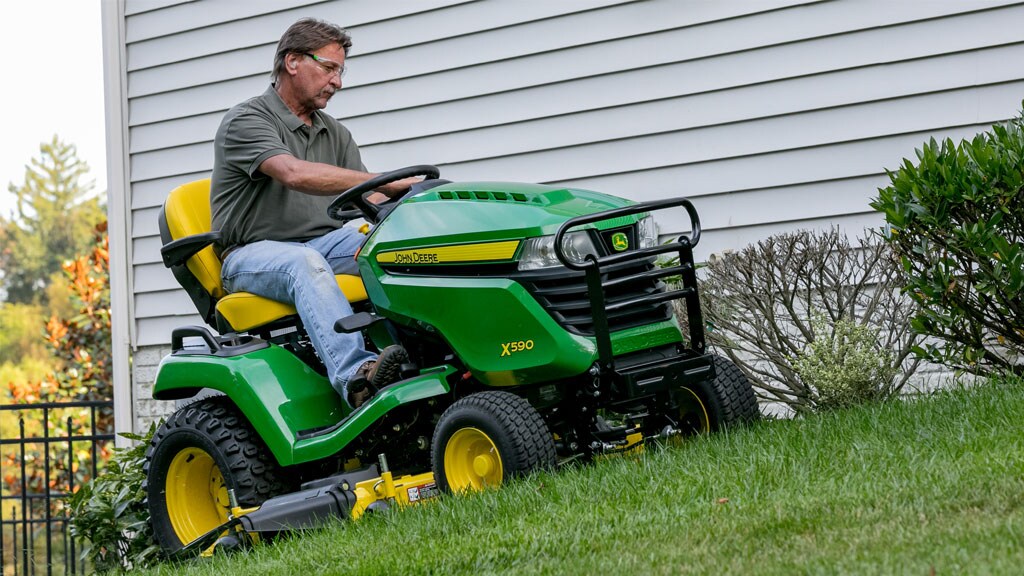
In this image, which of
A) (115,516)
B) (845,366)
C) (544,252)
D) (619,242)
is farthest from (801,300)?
(115,516)

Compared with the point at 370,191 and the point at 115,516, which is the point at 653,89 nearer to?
the point at 370,191

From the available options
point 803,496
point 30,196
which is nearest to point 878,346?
point 803,496

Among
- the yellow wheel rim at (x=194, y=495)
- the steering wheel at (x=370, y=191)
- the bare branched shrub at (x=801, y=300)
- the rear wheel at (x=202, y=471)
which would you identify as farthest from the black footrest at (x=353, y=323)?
the bare branched shrub at (x=801, y=300)

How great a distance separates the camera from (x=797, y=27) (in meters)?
5.52

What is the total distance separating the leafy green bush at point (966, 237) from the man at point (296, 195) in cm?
184

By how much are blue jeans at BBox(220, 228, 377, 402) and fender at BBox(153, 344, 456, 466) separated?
17 centimetres

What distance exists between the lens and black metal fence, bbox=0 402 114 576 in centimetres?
742

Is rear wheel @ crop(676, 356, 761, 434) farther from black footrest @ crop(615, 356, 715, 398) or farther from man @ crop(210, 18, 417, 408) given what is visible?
man @ crop(210, 18, 417, 408)

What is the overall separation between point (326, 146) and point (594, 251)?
1.58 metres

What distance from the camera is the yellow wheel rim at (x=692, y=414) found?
4023 mm

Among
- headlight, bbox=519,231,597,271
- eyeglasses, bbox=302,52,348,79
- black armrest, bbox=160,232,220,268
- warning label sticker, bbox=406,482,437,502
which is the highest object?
eyeglasses, bbox=302,52,348,79

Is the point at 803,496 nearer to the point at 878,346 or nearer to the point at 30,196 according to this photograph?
the point at 878,346

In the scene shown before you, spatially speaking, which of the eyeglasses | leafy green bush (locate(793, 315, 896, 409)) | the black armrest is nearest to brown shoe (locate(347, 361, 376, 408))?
the black armrest

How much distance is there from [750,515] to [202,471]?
7.76 feet
